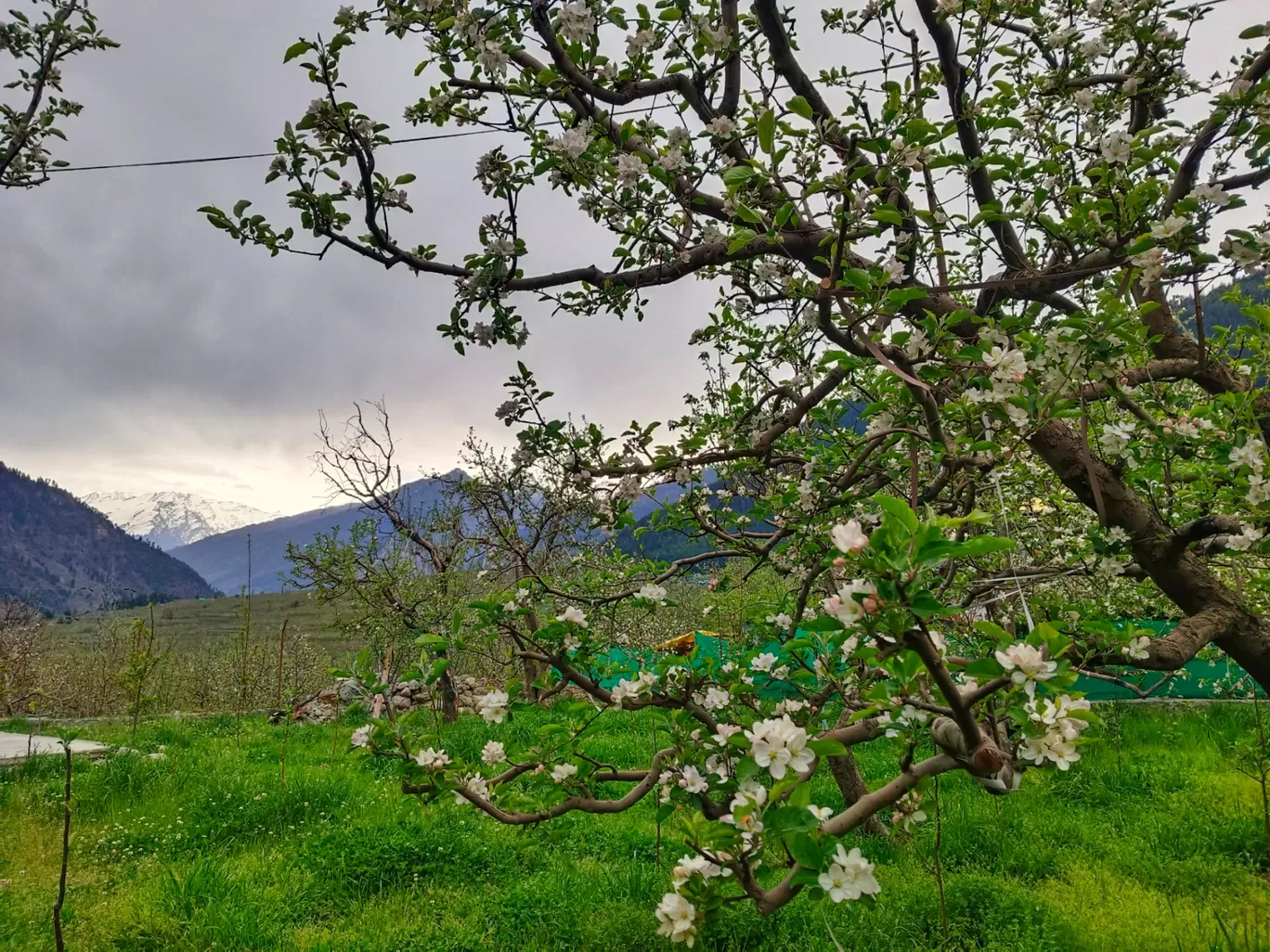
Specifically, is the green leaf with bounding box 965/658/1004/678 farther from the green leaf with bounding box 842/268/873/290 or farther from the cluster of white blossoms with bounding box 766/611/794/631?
the cluster of white blossoms with bounding box 766/611/794/631

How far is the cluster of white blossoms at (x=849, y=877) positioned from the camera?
3.62 ft

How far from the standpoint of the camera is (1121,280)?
5.64ft

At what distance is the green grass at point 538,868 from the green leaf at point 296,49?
2.46 m

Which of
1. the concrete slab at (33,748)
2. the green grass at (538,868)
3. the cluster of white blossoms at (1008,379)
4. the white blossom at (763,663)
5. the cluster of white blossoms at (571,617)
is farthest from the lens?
the concrete slab at (33,748)

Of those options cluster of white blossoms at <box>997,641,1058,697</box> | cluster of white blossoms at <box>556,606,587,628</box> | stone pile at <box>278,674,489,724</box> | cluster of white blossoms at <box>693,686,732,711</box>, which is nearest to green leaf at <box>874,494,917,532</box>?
cluster of white blossoms at <box>997,641,1058,697</box>

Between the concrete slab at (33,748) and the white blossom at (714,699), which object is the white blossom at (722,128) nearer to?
the white blossom at (714,699)

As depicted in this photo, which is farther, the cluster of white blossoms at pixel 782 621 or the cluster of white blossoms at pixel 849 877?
the cluster of white blossoms at pixel 782 621

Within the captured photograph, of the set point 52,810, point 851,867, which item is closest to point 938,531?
point 851,867

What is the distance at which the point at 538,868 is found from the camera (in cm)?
385

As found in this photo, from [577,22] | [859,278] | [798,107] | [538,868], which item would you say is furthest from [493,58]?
[538,868]

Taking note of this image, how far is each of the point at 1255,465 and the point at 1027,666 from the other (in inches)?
45.9

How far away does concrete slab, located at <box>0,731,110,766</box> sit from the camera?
5734mm

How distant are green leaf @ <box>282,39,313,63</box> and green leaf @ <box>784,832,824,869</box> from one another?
247 cm

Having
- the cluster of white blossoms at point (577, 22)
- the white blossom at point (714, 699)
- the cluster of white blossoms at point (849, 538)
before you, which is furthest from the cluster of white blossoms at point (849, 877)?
the cluster of white blossoms at point (577, 22)
